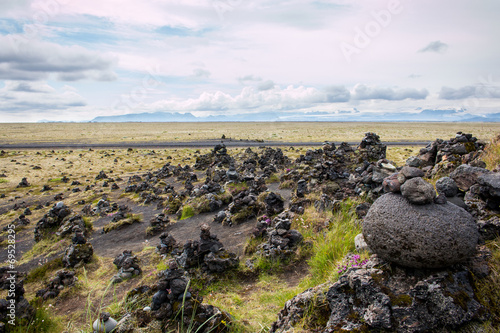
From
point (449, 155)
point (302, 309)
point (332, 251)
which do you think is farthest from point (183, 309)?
point (449, 155)

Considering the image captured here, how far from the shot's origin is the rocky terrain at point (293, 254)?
4.98 metres

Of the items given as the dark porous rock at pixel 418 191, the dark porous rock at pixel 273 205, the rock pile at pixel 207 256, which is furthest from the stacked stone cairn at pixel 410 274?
the dark porous rock at pixel 273 205

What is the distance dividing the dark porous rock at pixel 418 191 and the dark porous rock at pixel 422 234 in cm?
14

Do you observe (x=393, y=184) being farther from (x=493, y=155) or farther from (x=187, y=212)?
(x=187, y=212)

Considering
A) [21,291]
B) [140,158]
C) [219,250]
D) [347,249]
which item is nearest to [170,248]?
[219,250]

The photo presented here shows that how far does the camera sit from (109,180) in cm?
2697

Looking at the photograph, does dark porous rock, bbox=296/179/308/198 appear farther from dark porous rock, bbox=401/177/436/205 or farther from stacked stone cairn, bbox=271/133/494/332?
dark porous rock, bbox=401/177/436/205

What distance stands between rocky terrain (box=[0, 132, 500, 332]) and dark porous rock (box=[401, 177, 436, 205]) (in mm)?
26

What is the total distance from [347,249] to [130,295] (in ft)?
19.5

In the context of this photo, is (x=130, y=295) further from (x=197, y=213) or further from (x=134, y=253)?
(x=197, y=213)

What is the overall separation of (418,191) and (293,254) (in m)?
5.43

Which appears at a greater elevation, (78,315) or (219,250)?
(219,250)

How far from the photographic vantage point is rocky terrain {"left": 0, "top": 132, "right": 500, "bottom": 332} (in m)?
4.98

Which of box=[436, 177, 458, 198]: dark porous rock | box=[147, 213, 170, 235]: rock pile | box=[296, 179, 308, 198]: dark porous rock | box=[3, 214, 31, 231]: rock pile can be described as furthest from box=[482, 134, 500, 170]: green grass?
box=[3, 214, 31, 231]: rock pile
